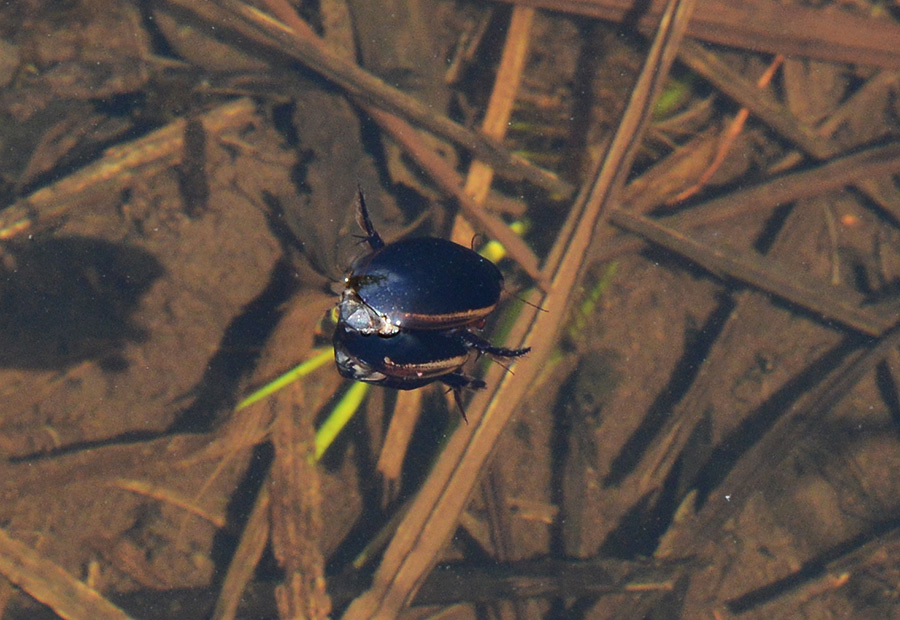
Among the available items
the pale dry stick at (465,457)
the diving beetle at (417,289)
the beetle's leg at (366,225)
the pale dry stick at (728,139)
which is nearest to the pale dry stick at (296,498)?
the pale dry stick at (465,457)

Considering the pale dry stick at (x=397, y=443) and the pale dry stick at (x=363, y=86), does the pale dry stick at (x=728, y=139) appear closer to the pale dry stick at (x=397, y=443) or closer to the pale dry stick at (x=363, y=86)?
the pale dry stick at (x=363, y=86)

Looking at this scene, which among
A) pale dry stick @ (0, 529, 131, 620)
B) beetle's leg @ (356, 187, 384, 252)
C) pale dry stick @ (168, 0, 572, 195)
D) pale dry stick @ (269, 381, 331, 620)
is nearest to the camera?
beetle's leg @ (356, 187, 384, 252)

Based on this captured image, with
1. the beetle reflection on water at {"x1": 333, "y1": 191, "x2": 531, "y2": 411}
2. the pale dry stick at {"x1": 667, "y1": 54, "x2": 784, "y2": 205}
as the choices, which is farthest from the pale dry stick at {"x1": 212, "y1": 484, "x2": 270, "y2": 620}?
the pale dry stick at {"x1": 667, "y1": 54, "x2": 784, "y2": 205}

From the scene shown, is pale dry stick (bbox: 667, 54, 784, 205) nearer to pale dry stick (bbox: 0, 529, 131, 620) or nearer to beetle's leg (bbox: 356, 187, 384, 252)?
beetle's leg (bbox: 356, 187, 384, 252)

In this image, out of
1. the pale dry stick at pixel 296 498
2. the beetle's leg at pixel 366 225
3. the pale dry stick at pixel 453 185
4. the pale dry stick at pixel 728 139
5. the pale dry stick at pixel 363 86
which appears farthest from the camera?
the pale dry stick at pixel 728 139

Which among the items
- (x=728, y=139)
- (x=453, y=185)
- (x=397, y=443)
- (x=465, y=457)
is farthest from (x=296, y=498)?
(x=728, y=139)

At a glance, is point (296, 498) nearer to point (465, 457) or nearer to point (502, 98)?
point (465, 457)
